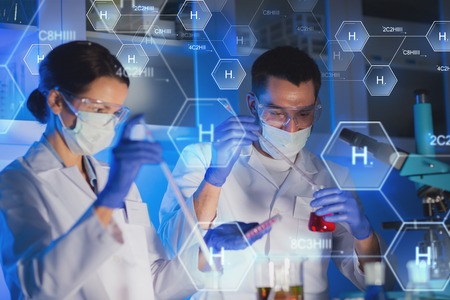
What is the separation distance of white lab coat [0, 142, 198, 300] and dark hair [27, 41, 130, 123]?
0.59 ft

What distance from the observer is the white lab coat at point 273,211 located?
Result: 91.2 inches

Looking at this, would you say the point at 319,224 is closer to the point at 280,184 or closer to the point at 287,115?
the point at 280,184

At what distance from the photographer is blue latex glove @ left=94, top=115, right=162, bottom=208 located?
1.74 metres

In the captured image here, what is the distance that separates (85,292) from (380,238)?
3.51 ft
